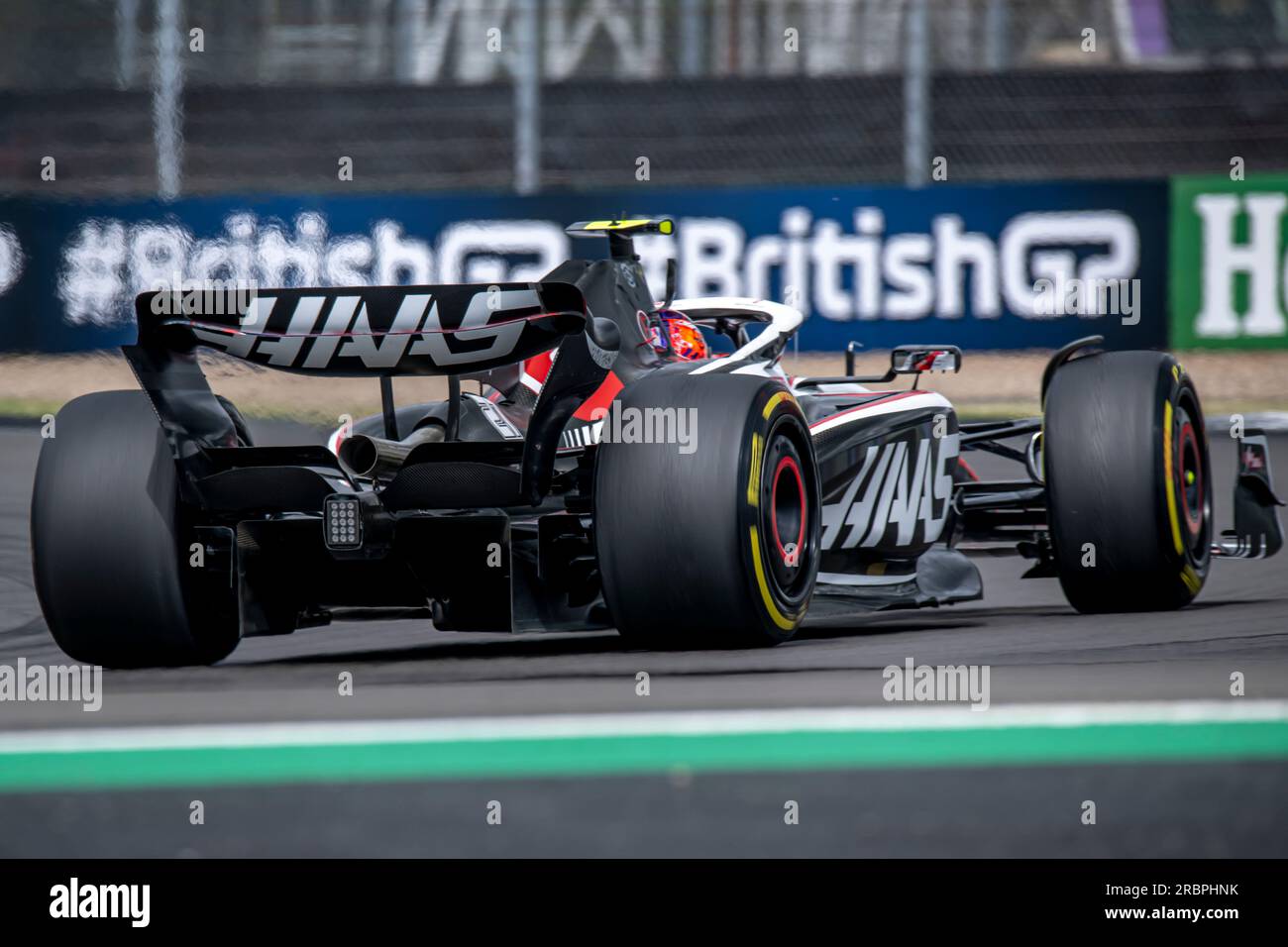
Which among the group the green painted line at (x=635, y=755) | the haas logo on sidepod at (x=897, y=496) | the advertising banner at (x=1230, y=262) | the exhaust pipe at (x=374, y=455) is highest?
the advertising banner at (x=1230, y=262)

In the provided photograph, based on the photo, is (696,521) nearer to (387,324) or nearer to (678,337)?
(387,324)

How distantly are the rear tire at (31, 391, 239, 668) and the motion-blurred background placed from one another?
8.14m

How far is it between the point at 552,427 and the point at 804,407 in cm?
157

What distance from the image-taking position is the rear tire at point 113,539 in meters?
5.91

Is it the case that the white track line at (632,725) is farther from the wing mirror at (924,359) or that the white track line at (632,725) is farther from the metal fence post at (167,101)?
the metal fence post at (167,101)

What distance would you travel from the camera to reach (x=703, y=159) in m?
16.0

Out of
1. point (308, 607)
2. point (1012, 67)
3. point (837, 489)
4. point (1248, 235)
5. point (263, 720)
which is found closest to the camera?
point (263, 720)

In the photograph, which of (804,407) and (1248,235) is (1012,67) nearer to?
(1248,235)

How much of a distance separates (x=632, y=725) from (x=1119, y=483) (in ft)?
8.67

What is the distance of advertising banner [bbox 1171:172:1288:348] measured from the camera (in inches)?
558

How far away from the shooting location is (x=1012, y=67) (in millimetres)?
15805

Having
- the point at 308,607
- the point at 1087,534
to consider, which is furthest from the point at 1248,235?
the point at 308,607

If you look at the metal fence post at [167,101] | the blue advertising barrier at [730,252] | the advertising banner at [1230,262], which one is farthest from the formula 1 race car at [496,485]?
the metal fence post at [167,101]

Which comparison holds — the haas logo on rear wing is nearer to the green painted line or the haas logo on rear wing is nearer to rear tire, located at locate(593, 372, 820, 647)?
rear tire, located at locate(593, 372, 820, 647)
